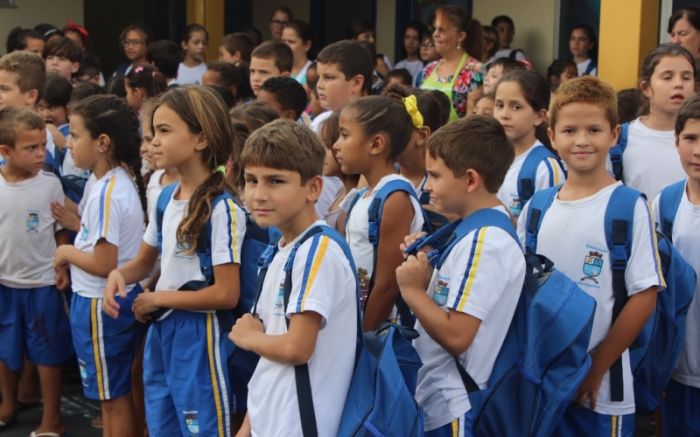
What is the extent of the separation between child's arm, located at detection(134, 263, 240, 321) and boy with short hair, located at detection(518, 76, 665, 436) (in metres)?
1.12

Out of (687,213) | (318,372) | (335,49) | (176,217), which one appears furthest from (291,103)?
(318,372)

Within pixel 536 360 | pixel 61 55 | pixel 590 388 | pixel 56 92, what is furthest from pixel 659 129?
pixel 61 55

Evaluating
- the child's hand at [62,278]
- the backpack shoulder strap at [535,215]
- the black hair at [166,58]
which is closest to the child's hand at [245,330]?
the backpack shoulder strap at [535,215]

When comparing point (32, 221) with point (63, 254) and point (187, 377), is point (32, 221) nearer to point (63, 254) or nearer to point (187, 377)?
point (63, 254)

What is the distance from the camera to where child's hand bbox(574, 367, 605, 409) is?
134 inches

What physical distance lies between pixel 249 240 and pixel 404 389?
114cm

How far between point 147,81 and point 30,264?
1.70 metres

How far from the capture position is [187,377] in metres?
3.83

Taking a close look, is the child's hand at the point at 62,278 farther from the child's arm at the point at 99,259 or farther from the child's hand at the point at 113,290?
the child's hand at the point at 113,290

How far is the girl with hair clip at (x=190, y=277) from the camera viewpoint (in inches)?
150

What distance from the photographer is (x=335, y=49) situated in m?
5.49

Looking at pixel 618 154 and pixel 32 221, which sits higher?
pixel 618 154

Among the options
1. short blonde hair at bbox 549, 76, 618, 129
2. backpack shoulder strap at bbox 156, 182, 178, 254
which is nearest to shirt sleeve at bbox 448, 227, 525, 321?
short blonde hair at bbox 549, 76, 618, 129

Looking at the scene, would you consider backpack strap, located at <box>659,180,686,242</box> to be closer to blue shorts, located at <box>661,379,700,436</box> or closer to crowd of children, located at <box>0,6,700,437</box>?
crowd of children, located at <box>0,6,700,437</box>
